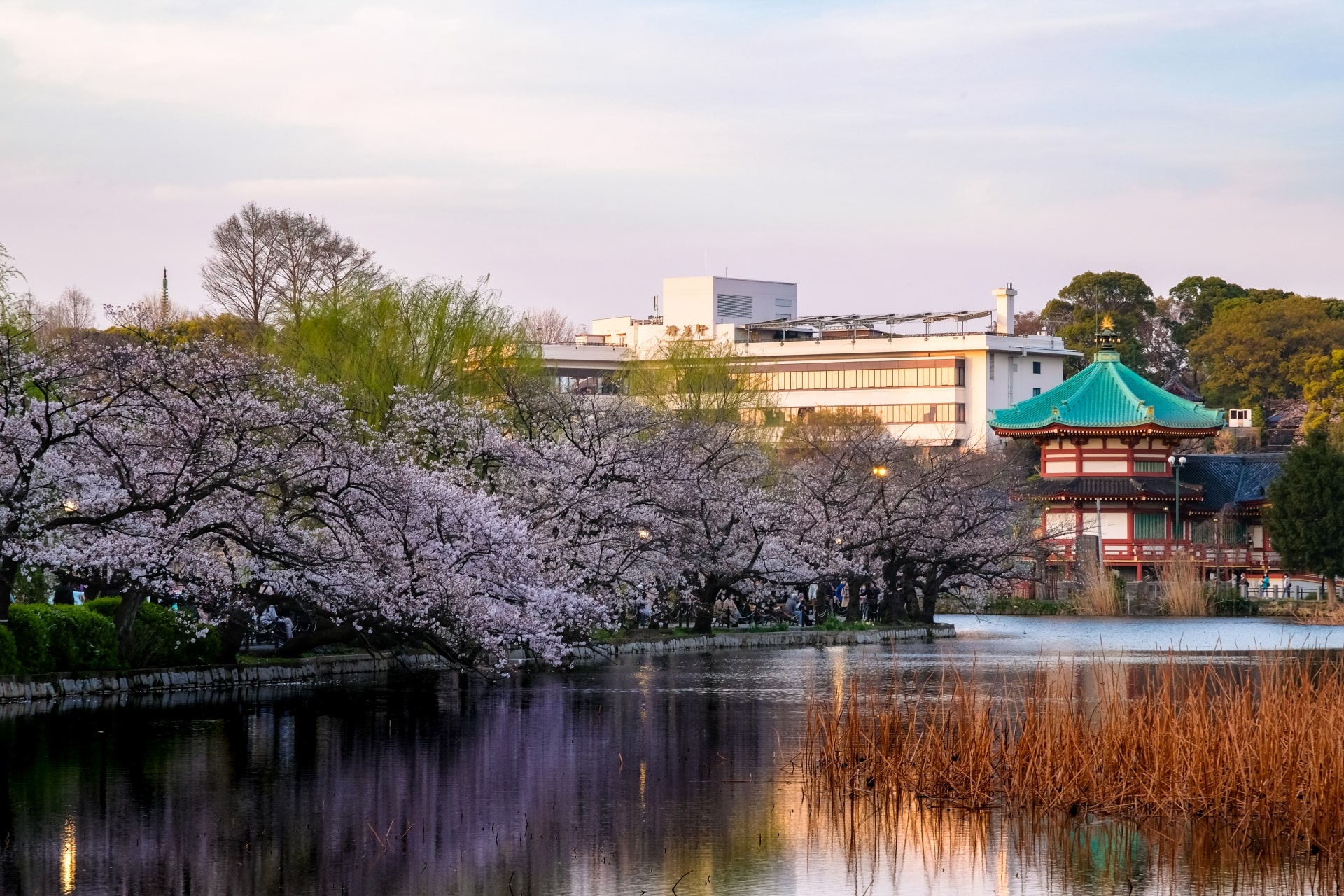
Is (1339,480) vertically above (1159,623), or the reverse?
(1339,480)

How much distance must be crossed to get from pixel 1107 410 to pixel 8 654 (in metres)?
45.3

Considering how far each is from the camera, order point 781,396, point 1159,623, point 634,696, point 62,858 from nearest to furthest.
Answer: point 62,858 → point 634,696 → point 1159,623 → point 781,396

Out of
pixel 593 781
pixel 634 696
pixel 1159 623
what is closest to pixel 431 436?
pixel 634 696

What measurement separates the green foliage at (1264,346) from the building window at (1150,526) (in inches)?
705

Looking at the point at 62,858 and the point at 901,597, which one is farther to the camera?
the point at 901,597

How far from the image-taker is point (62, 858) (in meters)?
11.5

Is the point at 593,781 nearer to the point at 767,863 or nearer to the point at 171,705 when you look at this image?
the point at 767,863

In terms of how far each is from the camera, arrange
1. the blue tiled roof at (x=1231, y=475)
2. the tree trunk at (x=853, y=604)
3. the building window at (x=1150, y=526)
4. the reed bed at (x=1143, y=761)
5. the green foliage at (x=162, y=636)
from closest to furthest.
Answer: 1. the reed bed at (x=1143, y=761)
2. the green foliage at (x=162, y=636)
3. the tree trunk at (x=853, y=604)
4. the building window at (x=1150, y=526)
5. the blue tiled roof at (x=1231, y=475)

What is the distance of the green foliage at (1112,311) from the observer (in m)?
88.4

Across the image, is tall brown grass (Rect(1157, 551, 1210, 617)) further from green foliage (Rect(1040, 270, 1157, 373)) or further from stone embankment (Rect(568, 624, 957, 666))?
green foliage (Rect(1040, 270, 1157, 373))

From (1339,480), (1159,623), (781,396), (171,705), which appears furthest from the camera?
(781,396)

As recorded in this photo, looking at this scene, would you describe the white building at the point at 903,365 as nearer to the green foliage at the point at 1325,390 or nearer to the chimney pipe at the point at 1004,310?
the chimney pipe at the point at 1004,310

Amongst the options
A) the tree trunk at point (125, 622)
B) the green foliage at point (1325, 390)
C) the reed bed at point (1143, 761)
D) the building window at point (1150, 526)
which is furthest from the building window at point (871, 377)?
the reed bed at point (1143, 761)

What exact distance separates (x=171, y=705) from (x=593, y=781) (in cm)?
798
